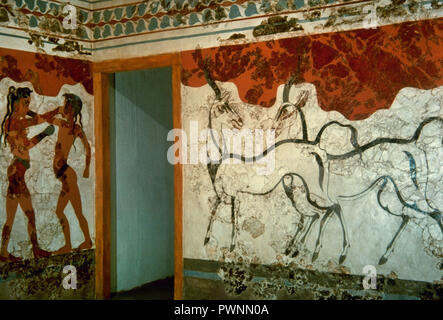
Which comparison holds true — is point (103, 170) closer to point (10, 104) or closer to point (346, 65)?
point (10, 104)

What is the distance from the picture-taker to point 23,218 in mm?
3787

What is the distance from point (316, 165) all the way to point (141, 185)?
79.1 inches

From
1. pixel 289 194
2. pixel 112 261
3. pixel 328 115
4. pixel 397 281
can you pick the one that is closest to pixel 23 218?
pixel 112 261

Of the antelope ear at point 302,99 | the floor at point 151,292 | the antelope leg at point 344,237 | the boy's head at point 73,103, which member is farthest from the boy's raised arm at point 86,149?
the antelope leg at point 344,237

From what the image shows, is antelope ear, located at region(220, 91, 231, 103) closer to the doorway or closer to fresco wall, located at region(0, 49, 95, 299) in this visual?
the doorway

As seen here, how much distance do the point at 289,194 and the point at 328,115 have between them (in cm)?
65

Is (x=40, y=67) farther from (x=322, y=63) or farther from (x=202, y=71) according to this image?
(x=322, y=63)

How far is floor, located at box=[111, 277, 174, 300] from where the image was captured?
172 inches

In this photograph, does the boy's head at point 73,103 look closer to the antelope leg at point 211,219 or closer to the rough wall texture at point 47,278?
the rough wall texture at point 47,278

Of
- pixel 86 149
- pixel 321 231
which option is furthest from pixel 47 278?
pixel 321 231

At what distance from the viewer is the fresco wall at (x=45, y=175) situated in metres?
3.71

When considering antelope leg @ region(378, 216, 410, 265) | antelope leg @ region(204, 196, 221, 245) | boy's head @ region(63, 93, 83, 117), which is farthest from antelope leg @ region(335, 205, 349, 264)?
boy's head @ region(63, 93, 83, 117)

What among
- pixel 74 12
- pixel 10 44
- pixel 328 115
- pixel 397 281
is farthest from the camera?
pixel 74 12

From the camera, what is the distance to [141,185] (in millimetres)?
4738
